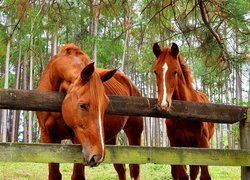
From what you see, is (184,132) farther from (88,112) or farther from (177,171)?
(88,112)

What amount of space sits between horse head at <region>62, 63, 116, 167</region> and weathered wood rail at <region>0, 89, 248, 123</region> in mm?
174

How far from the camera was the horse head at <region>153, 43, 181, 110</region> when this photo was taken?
191 inches

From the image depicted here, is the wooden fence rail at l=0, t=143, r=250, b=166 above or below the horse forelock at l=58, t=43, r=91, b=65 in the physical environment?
below

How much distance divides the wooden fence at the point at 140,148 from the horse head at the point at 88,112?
7.2 inches

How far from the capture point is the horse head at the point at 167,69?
484 cm

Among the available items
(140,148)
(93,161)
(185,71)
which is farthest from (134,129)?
(93,161)

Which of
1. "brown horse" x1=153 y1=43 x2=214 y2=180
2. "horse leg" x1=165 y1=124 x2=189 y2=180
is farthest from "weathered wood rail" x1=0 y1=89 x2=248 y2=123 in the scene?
"horse leg" x1=165 y1=124 x2=189 y2=180

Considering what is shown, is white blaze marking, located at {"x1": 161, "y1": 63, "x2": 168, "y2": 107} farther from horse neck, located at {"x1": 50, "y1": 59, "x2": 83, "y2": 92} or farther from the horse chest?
horse neck, located at {"x1": 50, "y1": 59, "x2": 83, "y2": 92}

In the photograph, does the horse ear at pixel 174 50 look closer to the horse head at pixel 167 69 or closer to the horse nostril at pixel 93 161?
the horse head at pixel 167 69

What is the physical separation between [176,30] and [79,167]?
363cm

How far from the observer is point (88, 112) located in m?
3.10

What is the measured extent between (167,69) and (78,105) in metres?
2.12

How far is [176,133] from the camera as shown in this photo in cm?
530

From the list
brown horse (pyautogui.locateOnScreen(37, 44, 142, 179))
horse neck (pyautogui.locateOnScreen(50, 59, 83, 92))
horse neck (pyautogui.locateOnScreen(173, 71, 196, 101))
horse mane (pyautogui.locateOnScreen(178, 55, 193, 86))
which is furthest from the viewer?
horse mane (pyautogui.locateOnScreen(178, 55, 193, 86))
